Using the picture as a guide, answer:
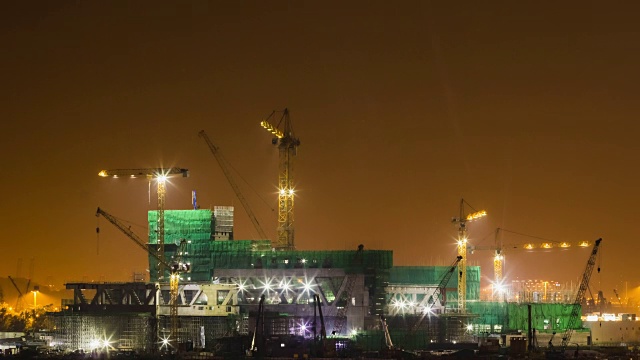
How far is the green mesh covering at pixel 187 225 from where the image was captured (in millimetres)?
193125

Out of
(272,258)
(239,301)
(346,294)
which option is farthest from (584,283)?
(239,301)

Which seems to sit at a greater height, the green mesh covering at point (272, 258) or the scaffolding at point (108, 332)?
the green mesh covering at point (272, 258)

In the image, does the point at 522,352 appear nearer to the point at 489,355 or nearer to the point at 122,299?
the point at 489,355

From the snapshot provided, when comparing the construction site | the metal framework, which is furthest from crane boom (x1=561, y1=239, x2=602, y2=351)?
the metal framework

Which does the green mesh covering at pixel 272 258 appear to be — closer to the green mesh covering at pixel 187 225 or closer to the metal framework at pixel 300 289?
the metal framework at pixel 300 289

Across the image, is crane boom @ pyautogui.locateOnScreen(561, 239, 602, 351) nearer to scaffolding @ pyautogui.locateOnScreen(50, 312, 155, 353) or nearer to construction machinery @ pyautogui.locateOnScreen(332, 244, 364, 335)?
construction machinery @ pyautogui.locateOnScreen(332, 244, 364, 335)

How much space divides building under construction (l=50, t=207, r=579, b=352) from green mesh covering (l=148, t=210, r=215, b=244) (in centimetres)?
17

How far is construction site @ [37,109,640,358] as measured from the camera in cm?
16462

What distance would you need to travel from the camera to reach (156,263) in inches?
7677

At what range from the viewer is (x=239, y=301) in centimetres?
18900

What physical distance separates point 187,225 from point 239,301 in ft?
51.8

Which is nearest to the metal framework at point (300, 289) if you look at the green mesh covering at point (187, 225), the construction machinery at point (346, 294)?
the construction machinery at point (346, 294)

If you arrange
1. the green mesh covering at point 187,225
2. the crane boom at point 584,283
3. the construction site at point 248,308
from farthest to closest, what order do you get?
the green mesh covering at point 187,225 < the crane boom at point 584,283 < the construction site at point 248,308

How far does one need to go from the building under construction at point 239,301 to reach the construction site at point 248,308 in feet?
0.54
